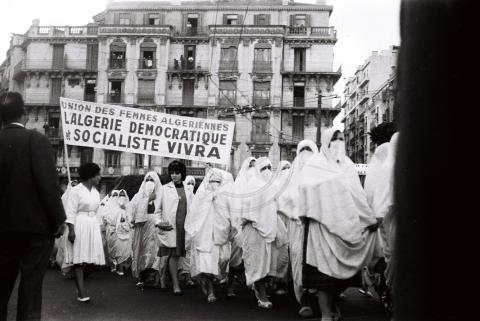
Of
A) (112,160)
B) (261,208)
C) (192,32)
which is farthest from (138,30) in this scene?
(261,208)

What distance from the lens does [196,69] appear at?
45.7 meters

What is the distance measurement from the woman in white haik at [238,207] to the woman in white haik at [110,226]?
5.24m

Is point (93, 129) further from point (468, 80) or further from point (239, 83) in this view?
point (239, 83)

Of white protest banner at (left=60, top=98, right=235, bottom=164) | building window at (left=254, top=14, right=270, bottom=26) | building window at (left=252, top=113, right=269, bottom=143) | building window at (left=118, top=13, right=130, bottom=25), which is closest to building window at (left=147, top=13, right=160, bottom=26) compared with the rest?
building window at (left=118, top=13, right=130, bottom=25)

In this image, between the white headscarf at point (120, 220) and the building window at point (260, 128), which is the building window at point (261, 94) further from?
the white headscarf at point (120, 220)

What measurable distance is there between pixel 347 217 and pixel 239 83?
1548 inches

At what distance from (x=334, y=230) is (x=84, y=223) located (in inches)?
144

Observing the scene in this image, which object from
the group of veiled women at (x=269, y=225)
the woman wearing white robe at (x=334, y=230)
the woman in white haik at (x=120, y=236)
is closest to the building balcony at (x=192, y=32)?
the woman in white haik at (x=120, y=236)

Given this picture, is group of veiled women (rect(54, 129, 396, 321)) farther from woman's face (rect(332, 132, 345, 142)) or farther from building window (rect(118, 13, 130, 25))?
building window (rect(118, 13, 130, 25))

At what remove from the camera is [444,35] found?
3.33 feet

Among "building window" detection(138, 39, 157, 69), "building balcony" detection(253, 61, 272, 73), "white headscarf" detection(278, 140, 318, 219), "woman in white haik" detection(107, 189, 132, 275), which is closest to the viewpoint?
"white headscarf" detection(278, 140, 318, 219)

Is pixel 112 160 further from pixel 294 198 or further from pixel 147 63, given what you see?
pixel 294 198

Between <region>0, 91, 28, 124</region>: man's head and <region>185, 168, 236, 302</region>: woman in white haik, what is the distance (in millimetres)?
4415

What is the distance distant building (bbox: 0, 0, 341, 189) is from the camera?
145 feet
